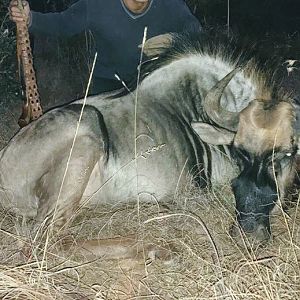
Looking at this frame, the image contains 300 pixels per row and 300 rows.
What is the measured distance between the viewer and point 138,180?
4.11m

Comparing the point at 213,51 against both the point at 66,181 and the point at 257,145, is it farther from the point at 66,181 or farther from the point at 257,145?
the point at 66,181

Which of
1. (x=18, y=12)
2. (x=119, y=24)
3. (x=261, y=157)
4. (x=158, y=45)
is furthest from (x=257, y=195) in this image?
(x=119, y=24)

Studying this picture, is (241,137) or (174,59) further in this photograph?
(174,59)

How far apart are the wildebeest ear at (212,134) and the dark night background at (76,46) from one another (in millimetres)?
569

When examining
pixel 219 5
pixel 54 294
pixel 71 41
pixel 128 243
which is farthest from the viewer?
pixel 219 5

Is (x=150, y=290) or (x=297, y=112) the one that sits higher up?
(x=297, y=112)

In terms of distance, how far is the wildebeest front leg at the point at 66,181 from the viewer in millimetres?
3801

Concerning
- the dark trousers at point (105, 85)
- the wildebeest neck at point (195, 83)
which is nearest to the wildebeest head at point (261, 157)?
the wildebeest neck at point (195, 83)

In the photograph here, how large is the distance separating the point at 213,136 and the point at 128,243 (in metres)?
0.78

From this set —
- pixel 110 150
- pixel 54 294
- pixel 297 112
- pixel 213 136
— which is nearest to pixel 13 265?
pixel 54 294

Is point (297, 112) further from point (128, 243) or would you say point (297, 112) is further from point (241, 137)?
point (128, 243)

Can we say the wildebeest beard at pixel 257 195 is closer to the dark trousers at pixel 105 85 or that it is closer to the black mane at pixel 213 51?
the black mane at pixel 213 51

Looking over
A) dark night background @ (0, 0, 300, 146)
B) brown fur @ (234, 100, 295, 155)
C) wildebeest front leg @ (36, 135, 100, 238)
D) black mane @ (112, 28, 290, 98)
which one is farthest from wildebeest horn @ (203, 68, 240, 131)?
wildebeest front leg @ (36, 135, 100, 238)

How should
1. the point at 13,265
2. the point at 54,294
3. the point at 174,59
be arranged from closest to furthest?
1. the point at 54,294
2. the point at 13,265
3. the point at 174,59
